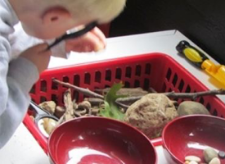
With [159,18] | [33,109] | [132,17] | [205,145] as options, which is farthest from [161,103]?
[132,17]

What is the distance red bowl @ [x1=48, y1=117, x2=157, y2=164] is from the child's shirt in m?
0.08

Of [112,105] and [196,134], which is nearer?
[196,134]

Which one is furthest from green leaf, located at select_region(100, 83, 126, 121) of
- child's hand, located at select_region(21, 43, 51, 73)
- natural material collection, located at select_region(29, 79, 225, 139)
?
child's hand, located at select_region(21, 43, 51, 73)

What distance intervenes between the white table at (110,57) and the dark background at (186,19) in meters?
0.03

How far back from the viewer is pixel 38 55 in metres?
0.62

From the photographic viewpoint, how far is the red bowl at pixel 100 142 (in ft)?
2.11

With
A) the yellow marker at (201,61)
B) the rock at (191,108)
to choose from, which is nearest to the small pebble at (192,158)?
the rock at (191,108)

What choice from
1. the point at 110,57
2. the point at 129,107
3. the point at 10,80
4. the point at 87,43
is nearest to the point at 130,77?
the point at 110,57

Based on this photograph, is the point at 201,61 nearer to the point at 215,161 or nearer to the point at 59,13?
the point at 215,161

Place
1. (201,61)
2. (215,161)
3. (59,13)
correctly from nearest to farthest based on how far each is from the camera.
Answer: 1. (59,13)
2. (215,161)
3. (201,61)

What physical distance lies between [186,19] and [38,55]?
49cm

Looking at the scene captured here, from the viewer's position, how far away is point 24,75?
23.5 inches

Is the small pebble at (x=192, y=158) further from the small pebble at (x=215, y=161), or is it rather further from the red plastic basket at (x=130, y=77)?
the red plastic basket at (x=130, y=77)

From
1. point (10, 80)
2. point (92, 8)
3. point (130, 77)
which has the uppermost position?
point (92, 8)
